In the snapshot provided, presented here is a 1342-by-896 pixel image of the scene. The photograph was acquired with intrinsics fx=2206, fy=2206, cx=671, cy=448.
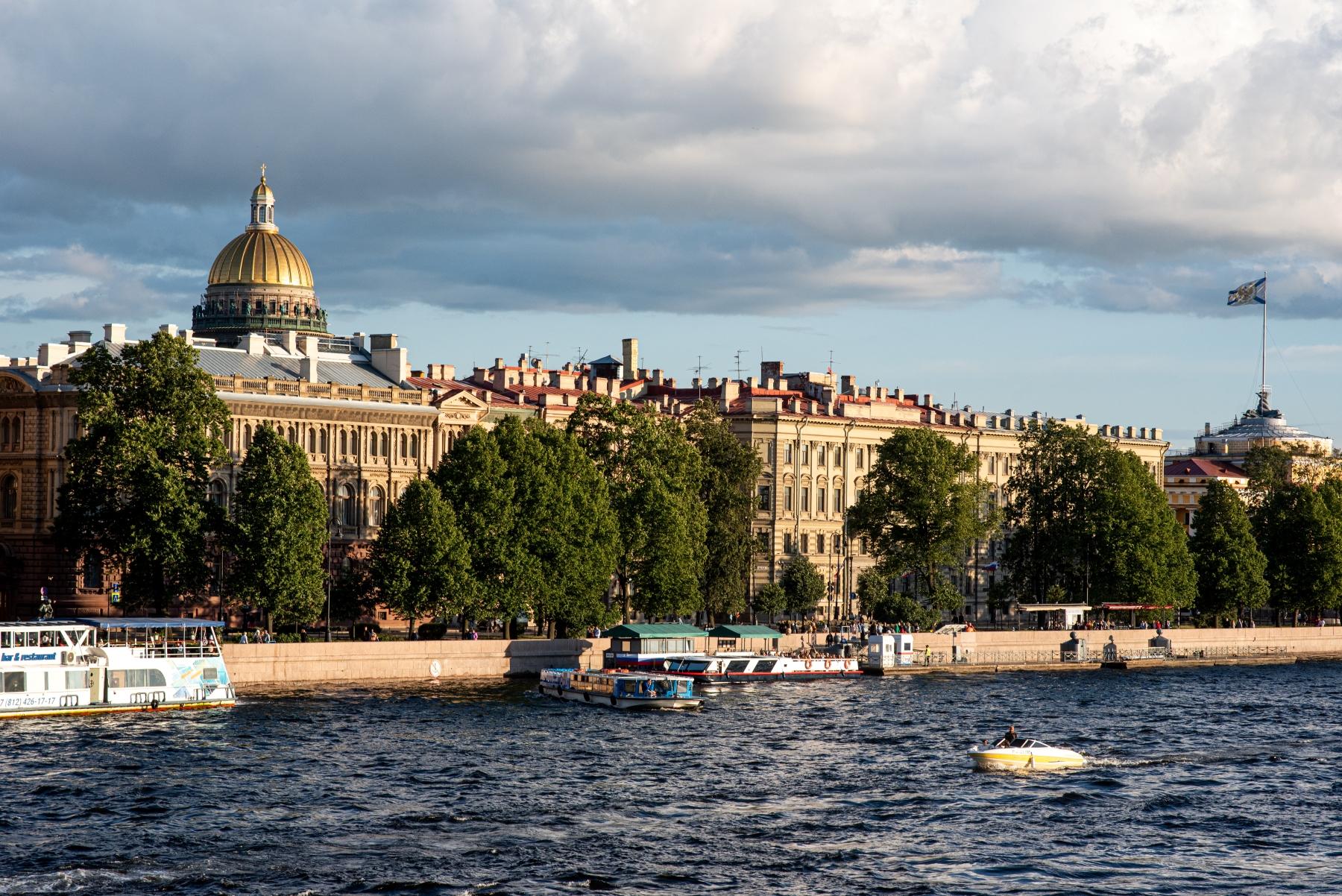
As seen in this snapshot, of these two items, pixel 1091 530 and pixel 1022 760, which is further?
pixel 1091 530

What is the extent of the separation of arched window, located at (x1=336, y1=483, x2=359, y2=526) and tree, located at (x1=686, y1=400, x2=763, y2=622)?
16.9 metres

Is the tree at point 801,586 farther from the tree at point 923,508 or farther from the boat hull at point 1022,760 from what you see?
the boat hull at point 1022,760

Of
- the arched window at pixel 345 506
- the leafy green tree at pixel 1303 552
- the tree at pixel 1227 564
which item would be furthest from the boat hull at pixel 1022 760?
the leafy green tree at pixel 1303 552

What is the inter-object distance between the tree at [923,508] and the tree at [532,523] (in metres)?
21.7

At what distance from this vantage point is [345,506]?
106875mm

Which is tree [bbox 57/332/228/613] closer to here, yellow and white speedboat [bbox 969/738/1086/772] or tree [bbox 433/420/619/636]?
tree [bbox 433/420/619/636]

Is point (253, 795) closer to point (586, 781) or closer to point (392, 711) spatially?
point (586, 781)

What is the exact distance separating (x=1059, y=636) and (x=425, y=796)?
62224 millimetres

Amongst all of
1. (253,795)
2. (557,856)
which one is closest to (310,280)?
(253,795)

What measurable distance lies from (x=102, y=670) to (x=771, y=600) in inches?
1827

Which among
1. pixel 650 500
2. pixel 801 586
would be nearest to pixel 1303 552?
Result: pixel 801 586

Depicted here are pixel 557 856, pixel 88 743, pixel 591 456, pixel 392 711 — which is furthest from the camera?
pixel 591 456

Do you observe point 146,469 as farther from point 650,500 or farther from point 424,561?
point 650,500

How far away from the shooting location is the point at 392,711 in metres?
73.9
